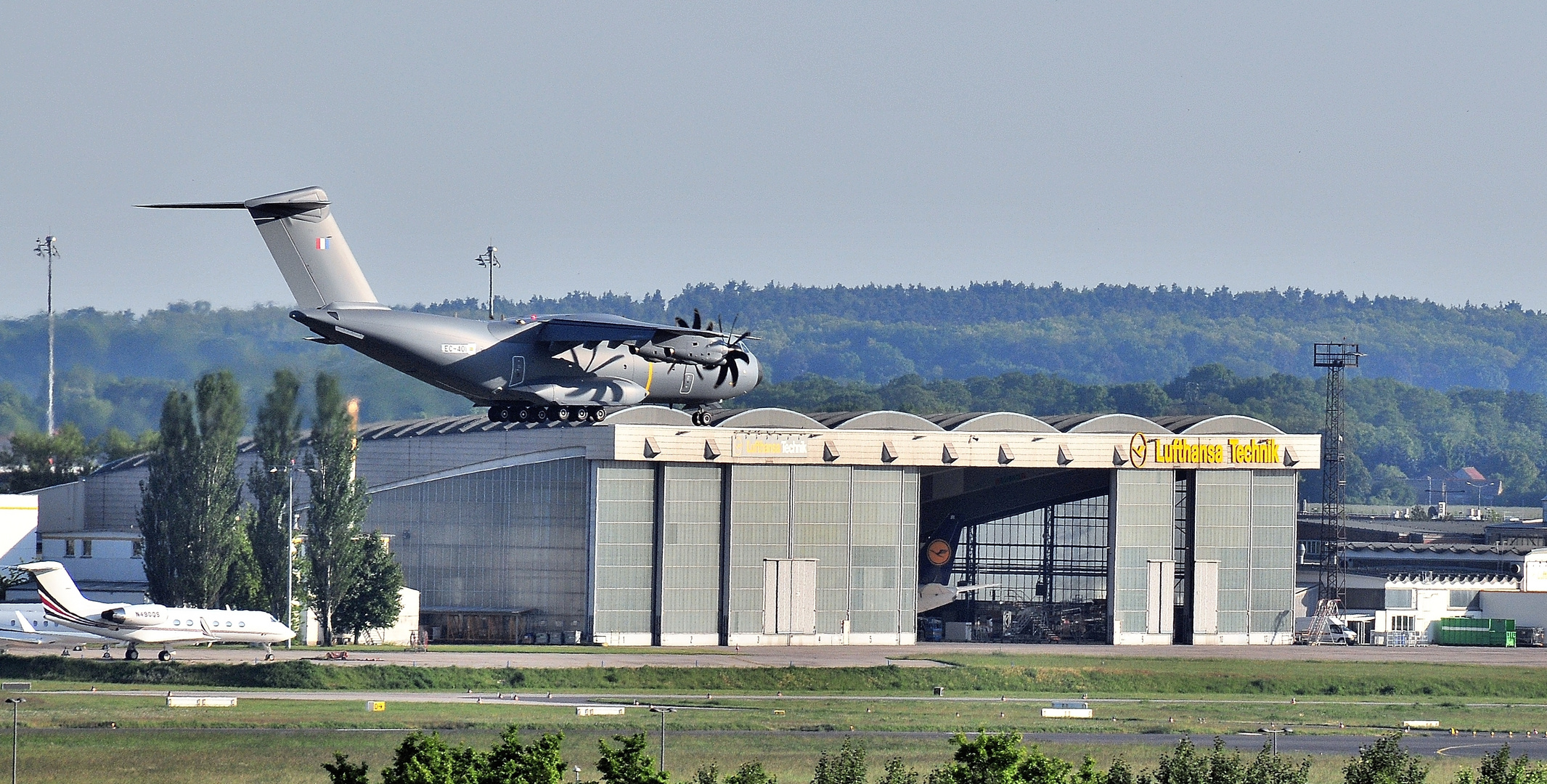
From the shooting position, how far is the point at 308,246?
210 feet

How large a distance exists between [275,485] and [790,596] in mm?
34770

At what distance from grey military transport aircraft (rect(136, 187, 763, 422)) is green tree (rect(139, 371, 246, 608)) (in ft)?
226

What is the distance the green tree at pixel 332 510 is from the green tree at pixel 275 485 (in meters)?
1.82

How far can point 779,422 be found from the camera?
140 metres

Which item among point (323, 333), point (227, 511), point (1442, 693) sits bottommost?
point (1442, 693)

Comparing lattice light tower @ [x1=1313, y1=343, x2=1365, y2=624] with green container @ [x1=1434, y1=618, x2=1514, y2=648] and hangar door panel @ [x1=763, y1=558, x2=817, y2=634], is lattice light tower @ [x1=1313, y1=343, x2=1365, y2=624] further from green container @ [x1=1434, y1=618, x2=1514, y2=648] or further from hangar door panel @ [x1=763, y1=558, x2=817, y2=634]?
hangar door panel @ [x1=763, y1=558, x2=817, y2=634]

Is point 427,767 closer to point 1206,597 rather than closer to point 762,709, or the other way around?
point 762,709

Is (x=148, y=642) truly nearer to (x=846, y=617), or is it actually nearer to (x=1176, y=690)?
(x=846, y=617)

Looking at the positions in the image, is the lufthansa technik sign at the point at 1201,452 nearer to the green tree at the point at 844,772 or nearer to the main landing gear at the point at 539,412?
the main landing gear at the point at 539,412

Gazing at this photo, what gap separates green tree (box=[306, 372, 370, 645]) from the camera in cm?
13512

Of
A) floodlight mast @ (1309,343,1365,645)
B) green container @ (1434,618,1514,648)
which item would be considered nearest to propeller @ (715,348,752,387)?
floodlight mast @ (1309,343,1365,645)

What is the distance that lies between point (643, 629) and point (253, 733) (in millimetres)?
49476

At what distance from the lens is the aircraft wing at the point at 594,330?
68562mm

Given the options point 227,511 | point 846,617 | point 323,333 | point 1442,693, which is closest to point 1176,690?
point 1442,693
